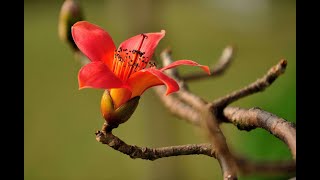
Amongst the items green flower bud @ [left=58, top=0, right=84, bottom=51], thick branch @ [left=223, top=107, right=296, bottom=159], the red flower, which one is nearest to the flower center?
the red flower

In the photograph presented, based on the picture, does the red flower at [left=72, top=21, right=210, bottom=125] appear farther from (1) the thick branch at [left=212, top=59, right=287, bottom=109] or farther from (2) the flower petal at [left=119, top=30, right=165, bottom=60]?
(1) the thick branch at [left=212, top=59, right=287, bottom=109]

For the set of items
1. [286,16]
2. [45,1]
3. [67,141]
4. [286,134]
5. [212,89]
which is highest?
[45,1]

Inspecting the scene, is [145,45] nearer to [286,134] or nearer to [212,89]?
[286,134]

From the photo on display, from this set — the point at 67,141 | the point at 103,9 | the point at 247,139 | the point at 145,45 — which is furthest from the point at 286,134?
the point at 103,9

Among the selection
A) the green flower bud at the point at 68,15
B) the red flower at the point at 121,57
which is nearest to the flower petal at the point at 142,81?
the red flower at the point at 121,57

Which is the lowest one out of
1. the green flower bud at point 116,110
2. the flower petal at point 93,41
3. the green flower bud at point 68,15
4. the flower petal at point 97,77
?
the green flower bud at point 116,110

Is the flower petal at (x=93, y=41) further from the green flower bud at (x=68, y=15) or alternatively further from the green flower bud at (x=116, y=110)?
the green flower bud at (x=68, y=15)
